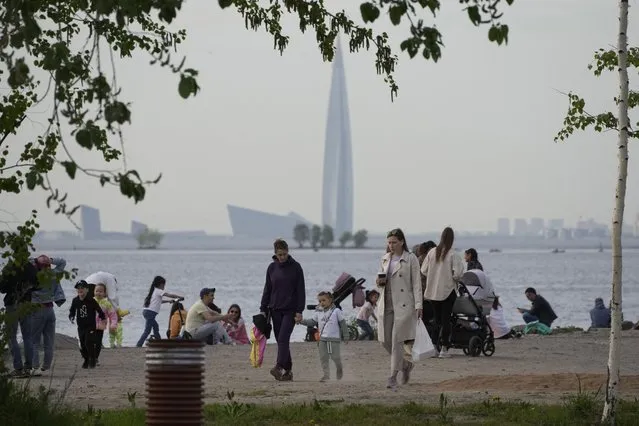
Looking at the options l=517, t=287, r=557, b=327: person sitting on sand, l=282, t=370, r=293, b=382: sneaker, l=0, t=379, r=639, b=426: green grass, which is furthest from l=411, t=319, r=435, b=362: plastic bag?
l=517, t=287, r=557, b=327: person sitting on sand

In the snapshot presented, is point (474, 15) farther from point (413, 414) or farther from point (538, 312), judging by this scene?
point (538, 312)

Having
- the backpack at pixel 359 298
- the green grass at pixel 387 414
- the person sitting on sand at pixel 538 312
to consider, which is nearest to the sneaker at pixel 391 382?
the green grass at pixel 387 414

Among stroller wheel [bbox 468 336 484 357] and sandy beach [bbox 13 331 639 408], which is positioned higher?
stroller wheel [bbox 468 336 484 357]

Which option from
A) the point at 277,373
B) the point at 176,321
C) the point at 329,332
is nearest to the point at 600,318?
the point at 176,321

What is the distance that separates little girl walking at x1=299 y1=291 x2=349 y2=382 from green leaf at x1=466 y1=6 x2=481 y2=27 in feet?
35.9

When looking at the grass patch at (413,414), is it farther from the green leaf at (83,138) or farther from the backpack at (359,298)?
the backpack at (359,298)

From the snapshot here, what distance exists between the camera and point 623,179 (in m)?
13.7

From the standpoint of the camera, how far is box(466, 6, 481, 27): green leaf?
883 cm

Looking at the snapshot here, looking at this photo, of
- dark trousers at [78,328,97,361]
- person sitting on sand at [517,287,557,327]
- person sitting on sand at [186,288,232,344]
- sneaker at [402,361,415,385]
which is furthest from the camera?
person sitting on sand at [517,287,557,327]

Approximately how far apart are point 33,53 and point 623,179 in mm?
5073

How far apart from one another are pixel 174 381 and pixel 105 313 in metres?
15.6

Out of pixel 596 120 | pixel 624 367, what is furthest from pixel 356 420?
pixel 624 367

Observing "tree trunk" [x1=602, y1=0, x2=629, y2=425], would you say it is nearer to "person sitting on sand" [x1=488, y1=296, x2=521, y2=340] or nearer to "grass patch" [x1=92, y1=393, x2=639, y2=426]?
"grass patch" [x1=92, y1=393, x2=639, y2=426]

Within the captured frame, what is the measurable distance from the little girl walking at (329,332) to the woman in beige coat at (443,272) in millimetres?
2529
